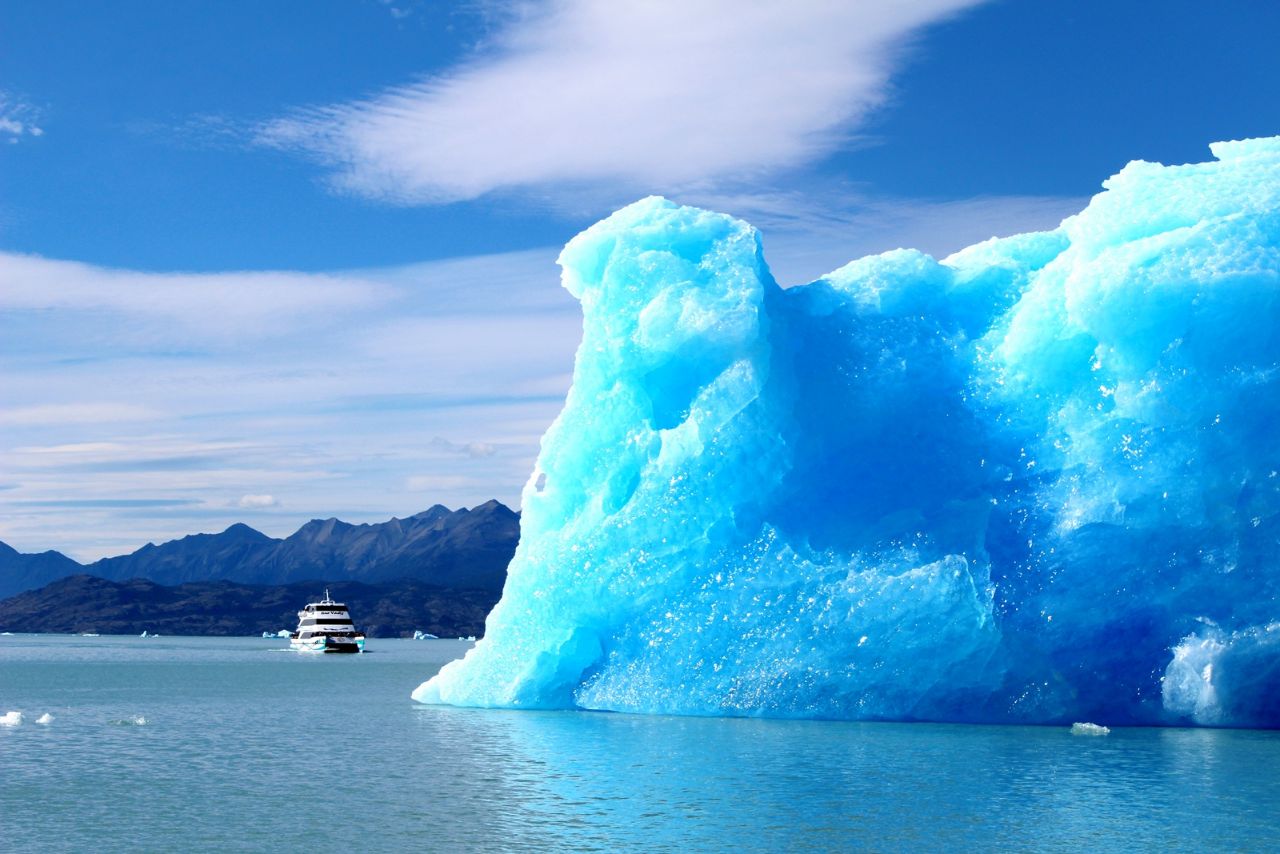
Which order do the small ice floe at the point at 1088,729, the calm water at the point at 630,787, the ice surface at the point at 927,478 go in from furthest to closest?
1. the small ice floe at the point at 1088,729
2. the ice surface at the point at 927,478
3. the calm water at the point at 630,787

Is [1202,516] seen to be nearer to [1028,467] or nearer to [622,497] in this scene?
[1028,467]

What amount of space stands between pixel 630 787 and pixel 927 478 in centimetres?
982

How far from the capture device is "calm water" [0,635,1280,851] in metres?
15.2

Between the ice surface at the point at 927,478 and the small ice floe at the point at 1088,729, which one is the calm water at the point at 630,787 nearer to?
the small ice floe at the point at 1088,729

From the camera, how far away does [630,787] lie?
18.4 metres

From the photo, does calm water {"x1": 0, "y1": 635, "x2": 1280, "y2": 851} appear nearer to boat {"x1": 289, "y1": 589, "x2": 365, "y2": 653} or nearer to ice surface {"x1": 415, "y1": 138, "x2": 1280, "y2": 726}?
ice surface {"x1": 415, "y1": 138, "x2": 1280, "y2": 726}

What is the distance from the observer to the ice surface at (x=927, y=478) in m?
23.5

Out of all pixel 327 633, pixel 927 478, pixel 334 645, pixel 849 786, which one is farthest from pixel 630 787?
pixel 327 633

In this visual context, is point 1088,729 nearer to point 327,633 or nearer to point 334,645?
point 334,645

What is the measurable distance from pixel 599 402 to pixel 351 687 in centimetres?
2895

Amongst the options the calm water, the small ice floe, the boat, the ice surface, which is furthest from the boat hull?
the small ice floe

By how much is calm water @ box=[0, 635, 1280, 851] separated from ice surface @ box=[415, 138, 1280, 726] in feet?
3.71

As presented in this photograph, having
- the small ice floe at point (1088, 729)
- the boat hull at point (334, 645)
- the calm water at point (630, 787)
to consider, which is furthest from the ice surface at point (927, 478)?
the boat hull at point (334, 645)

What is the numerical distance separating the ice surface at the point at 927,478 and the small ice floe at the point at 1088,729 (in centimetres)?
66
